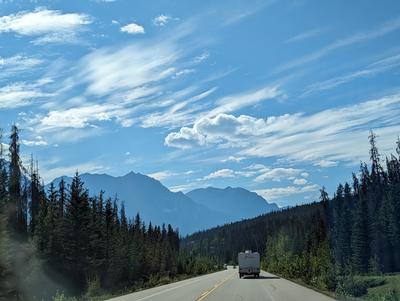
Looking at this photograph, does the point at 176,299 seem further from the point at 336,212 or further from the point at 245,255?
the point at 336,212

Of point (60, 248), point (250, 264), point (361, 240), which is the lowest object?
point (250, 264)

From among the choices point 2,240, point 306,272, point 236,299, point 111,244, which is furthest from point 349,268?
point 111,244

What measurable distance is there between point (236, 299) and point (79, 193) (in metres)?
28.7

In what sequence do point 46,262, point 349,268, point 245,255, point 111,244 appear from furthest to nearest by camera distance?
point 111,244, point 245,255, point 46,262, point 349,268

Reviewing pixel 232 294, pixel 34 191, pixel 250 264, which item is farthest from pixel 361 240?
pixel 232 294

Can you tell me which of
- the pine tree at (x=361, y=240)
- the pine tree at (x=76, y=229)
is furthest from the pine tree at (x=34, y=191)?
the pine tree at (x=361, y=240)

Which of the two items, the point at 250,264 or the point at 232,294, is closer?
the point at 232,294

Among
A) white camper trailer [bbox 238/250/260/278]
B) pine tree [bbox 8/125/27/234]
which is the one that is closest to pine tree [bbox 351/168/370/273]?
white camper trailer [bbox 238/250/260/278]

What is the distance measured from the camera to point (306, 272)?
4809 centimetres

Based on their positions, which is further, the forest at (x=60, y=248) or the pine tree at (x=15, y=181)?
the pine tree at (x=15, y=181)

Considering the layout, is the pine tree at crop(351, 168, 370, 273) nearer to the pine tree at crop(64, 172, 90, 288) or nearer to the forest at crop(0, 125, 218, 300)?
the forest at crop(0, 125, 218, 300)

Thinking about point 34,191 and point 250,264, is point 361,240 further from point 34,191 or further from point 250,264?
point 34,191

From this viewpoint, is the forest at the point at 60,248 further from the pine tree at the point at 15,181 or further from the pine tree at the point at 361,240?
the pine tree at the point at 361,240

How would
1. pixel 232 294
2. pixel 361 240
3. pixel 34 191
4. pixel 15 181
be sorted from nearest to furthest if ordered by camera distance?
pixel 232 294
pixel 15 181
pixel 34 191
pixel 361 240
